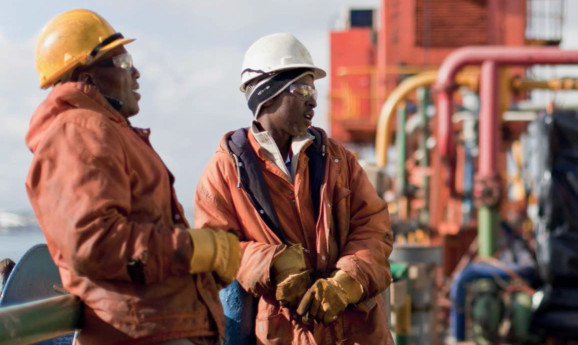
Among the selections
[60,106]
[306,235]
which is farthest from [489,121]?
[60,106]

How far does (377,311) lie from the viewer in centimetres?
450

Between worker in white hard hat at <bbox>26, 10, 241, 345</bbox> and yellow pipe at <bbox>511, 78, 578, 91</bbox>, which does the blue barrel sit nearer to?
worker in white hard hat at <bbox>26, 10, 241, 345</bbox>

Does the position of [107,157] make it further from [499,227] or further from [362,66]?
[362,66]

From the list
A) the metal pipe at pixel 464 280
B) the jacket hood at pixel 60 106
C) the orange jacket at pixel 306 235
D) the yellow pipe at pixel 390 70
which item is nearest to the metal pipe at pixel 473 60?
the metal pipe at pixel 464 280

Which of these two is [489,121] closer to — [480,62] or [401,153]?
[480,62]

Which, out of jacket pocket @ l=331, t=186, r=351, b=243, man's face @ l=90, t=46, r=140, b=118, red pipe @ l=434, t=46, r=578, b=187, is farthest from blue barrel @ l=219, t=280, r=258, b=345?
red pipe @ l=434, t=46, r=578, b=187

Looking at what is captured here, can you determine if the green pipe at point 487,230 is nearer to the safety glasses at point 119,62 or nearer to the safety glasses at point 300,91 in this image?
the safety glasses at point 300,91

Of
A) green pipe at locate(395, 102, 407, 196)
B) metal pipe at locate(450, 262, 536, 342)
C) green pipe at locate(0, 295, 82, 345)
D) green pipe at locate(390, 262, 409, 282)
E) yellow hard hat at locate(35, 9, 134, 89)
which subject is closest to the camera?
green pipe at locate(0, 295, 82, 345)

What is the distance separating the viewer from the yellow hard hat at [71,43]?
3695 mm

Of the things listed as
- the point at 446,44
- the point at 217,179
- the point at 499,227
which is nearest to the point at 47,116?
the point at 217,179

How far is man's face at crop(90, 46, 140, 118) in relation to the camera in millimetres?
3744

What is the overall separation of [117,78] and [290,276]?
1.06m

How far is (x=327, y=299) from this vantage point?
4.21 meters

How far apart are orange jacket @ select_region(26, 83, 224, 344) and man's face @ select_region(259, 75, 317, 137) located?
103 centimetres
